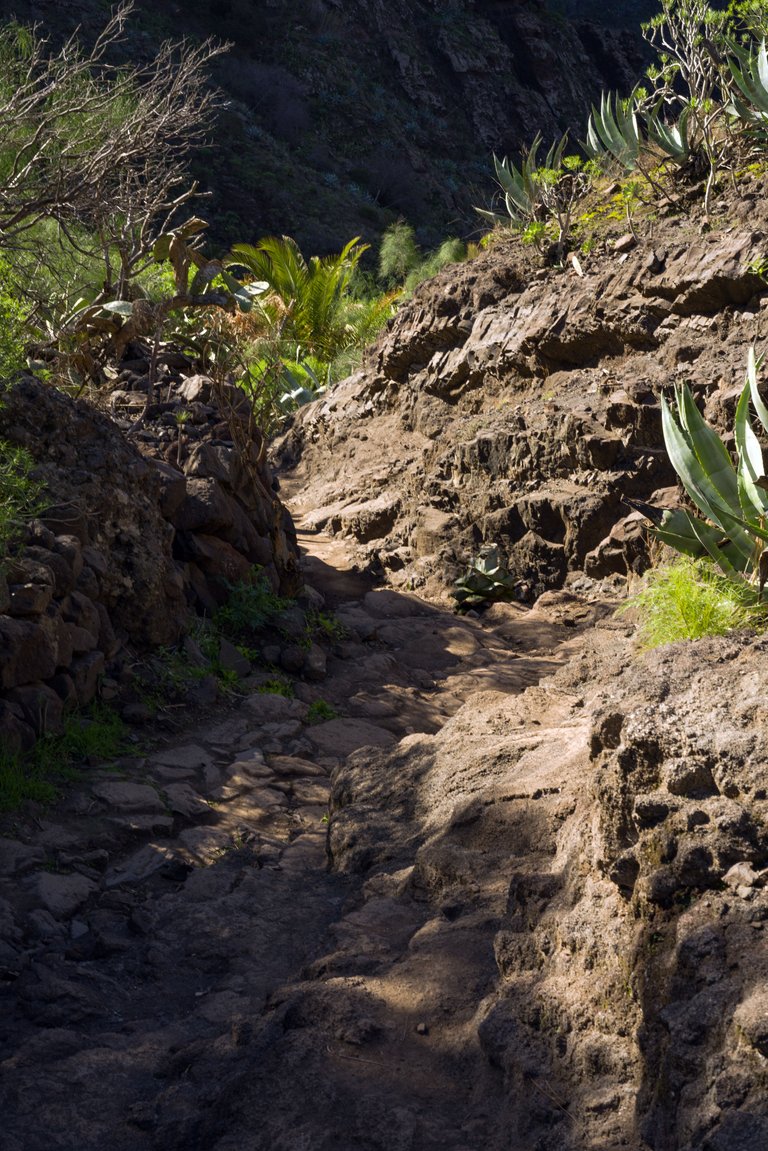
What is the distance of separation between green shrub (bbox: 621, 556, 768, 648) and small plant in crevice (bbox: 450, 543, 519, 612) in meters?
3.37

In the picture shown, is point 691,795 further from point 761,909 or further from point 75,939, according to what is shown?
point 75,939

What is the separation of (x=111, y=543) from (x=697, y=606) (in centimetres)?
340

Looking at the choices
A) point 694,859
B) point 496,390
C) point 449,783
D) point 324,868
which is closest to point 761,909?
point 694,859

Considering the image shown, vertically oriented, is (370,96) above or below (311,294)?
above

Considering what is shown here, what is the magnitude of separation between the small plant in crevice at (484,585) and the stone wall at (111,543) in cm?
147

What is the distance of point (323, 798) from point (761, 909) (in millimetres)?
3062

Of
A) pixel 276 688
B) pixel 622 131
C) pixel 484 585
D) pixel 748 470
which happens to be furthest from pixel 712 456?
pixel 622 131

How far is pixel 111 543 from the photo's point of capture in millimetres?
6109

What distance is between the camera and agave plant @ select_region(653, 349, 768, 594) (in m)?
4.56

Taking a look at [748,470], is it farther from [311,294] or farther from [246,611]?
[311,294]

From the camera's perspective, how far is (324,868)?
4.12 meters

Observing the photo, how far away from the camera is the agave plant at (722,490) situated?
4.56 m

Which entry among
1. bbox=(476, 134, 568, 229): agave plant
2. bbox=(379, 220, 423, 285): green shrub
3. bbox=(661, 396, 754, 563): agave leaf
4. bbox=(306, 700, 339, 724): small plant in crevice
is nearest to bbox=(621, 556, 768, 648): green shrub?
bbox=(661, 396, 754, 563): agave leaf

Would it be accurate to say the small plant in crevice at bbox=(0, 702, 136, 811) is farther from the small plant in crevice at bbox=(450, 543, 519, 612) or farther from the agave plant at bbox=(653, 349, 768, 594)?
the small plant in crevice at bbox=(450, 543, 519, 612)
